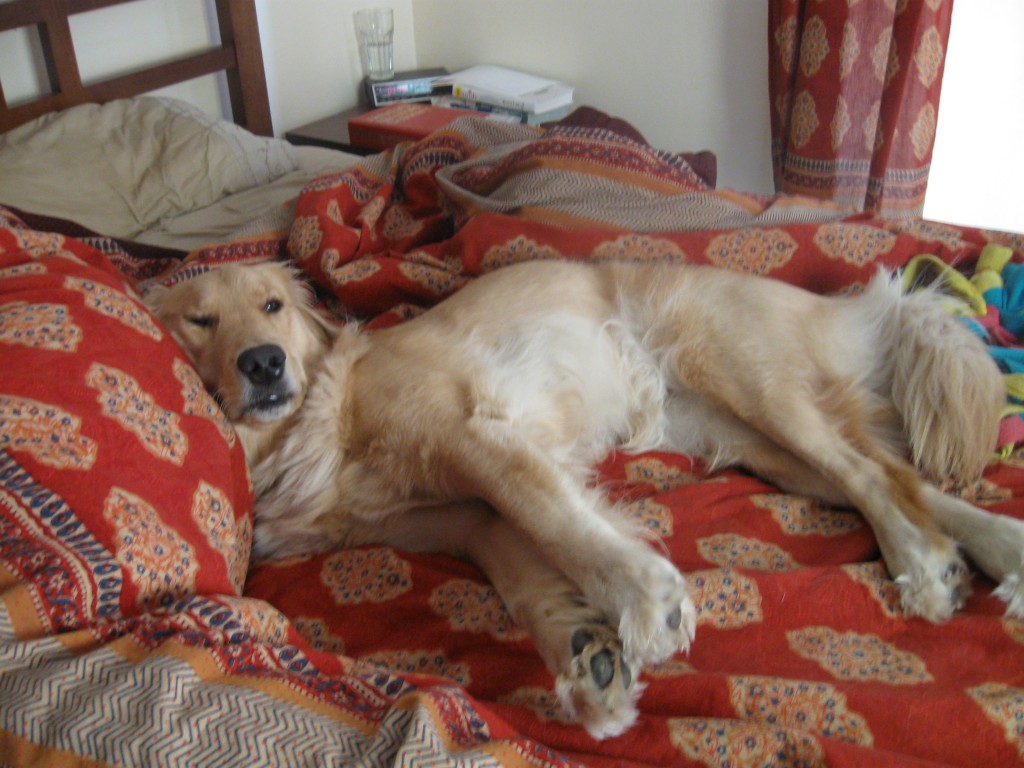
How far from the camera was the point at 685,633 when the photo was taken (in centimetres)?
128

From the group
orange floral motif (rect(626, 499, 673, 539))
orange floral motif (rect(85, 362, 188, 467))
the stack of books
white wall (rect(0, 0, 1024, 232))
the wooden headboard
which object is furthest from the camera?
the stack of books

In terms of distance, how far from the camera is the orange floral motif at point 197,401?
1513 millimetres

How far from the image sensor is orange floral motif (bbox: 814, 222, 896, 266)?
2162 millimetres

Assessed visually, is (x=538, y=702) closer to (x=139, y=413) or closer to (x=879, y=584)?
(x=879, y=584)

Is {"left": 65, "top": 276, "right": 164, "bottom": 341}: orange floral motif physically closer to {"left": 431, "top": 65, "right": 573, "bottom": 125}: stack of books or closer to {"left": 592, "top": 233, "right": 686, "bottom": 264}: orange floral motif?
{"left": 592, "top": 233, "right": 686, "bottom": 264}: orange floral motif

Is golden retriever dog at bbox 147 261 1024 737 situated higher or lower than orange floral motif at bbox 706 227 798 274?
lower

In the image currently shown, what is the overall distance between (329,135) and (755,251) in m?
2.29

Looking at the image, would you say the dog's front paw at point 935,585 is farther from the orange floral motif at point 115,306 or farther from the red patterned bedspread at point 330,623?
the orange floral motif at point 115,306

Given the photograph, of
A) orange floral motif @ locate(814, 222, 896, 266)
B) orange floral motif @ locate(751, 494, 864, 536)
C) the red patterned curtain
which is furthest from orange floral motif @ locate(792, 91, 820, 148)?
orange floral motif @ locate(751, 494, 864, 536)

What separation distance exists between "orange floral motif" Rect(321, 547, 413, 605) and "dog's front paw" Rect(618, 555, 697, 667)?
18.3 inches

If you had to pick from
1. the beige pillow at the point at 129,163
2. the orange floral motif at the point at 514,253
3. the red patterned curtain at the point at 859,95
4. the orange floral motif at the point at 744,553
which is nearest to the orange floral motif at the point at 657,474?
the orange floral motif at the point at 744,553

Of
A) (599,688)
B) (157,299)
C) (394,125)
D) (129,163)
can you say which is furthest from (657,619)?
(394,125)

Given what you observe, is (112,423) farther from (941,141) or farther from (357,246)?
(941,141)

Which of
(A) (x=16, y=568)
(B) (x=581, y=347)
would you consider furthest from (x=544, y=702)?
(B) (x=581, y=347)
